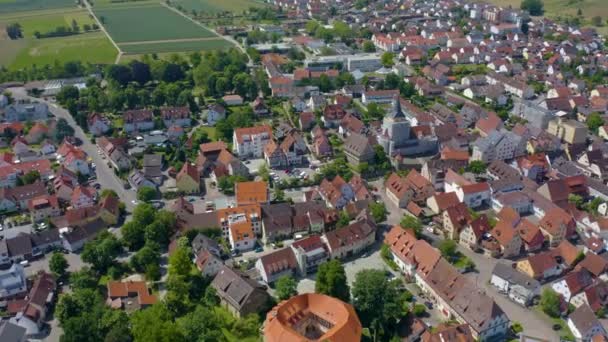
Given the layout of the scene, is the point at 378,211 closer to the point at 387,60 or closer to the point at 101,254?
the point at 101,254

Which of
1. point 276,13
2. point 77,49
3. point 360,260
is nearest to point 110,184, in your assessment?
point 360,260

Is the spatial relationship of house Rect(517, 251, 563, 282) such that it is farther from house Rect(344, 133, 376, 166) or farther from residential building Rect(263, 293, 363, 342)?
house Rect(344, 133, 376, 166)

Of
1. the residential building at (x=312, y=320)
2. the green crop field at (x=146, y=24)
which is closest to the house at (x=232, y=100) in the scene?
the residential building at (x=312, y=320)

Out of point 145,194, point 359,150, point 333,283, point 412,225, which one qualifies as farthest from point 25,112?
point 333,283

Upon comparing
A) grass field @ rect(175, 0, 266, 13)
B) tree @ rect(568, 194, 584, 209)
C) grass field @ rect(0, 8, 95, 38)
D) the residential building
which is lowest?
grass field @ rect(175, 0, 266, 13)

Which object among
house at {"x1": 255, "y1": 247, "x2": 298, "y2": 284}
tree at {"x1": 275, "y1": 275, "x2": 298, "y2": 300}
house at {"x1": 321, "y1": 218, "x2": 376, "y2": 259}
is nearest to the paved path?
house at {"x1": 321, "y1": 218, "x2": 376, "y2": 259}

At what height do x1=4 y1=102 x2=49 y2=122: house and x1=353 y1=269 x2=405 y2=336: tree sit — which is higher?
x1=353 y1=269 x2=405 y2=336: tree

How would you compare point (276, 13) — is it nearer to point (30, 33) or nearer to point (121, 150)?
point (30, 33)
